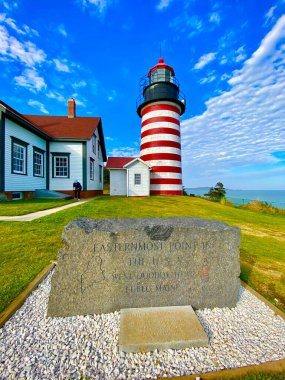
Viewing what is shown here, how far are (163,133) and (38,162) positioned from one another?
39.6 ft

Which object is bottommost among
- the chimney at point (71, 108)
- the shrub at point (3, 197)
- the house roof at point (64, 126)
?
the shrub at point (3, 197)

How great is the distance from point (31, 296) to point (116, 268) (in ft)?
4.94

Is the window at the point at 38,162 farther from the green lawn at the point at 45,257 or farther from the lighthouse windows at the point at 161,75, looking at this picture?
the lighthouse windows at the point at 161,75

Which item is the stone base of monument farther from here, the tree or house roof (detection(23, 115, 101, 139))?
the tree

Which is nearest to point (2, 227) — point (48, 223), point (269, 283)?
point (48, 223)

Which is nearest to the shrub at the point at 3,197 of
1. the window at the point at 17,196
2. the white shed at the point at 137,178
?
the window at the point at 17,196

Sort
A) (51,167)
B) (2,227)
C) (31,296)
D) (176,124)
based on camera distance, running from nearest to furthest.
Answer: (31,296)
(2,227)
(51,167)
(176,124)

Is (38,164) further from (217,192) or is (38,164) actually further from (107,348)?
(217,192)

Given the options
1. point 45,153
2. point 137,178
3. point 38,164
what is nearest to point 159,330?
point 38,164

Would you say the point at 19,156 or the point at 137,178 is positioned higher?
the point at 19,156

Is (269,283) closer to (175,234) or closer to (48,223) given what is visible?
(175,234)

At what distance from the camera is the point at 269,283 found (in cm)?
379

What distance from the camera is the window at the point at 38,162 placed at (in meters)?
15.4

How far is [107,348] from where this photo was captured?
2.18 metres
